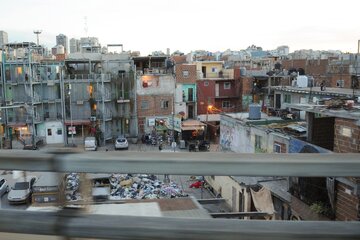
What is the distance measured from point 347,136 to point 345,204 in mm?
1646

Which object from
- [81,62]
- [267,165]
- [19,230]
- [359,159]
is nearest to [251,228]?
[267,165]

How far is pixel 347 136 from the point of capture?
9117 mm

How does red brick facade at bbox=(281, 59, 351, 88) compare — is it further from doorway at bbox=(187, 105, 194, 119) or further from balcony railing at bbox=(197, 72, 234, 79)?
doorway at bbox=(187, 105, 194, 119)

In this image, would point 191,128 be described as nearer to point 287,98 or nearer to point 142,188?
point 287,98

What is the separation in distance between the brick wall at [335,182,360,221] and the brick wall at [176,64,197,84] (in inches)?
894

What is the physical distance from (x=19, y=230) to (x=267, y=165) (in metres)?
0.89

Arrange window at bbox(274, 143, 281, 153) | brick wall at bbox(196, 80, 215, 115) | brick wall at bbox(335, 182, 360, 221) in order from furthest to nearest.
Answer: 1. brick wall at bbox(196, 80, 215, 115)
2. window at bbox(274, 143, 281, 153)
3. brick wall at bbox(335, 182, 360, 221)

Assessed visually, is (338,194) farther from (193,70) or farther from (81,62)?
(81,62)

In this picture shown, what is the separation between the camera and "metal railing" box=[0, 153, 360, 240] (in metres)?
1.35

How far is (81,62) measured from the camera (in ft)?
101

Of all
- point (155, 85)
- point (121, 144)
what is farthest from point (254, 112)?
point (155, 85)

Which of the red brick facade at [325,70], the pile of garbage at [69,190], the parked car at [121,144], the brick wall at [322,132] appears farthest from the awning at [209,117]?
the pile of garbage at [69,190]

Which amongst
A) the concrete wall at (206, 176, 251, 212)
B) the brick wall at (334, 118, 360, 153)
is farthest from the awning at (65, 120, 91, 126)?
the brick wall at (334, 118, 360, 153)

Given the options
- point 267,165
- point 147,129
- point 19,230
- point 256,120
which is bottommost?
point 147,129
